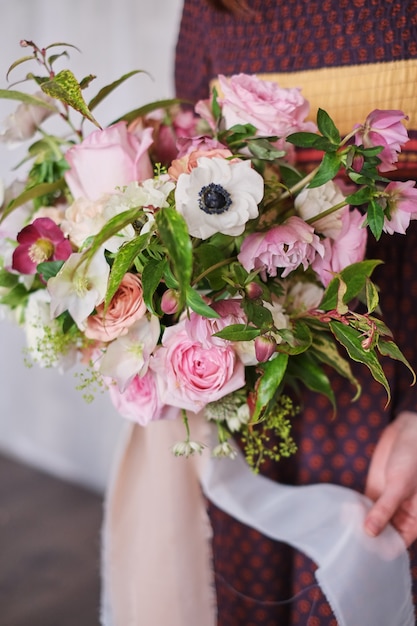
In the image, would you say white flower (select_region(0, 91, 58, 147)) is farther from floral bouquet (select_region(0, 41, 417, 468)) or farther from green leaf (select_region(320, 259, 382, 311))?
green leaf (select_region(320, 259, 382, 311))

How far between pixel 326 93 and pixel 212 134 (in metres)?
0.18

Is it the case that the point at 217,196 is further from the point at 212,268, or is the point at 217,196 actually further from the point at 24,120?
the point at 24,120

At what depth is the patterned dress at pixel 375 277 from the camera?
2.48ft

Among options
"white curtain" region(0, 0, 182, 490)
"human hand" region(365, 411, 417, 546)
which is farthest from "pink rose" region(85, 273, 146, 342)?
"white curtain" region(0, 0, 182, 490)

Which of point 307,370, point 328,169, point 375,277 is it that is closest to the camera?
point 328,169

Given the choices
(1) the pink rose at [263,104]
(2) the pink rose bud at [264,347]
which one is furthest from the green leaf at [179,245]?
(1) the pink rose at [263,104]

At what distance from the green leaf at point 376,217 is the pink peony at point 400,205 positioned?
0.04ft

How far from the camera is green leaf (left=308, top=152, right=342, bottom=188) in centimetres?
57

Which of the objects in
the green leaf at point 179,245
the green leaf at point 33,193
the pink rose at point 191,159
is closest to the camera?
the green leaf at point 179,245

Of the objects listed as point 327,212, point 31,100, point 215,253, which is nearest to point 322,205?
point 327,212

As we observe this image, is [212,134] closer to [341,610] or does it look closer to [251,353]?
[251,353]

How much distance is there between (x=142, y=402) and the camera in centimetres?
66

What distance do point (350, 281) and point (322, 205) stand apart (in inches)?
3.0

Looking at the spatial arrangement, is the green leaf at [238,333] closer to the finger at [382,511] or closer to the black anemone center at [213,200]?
the black anemone center at [213,200]
